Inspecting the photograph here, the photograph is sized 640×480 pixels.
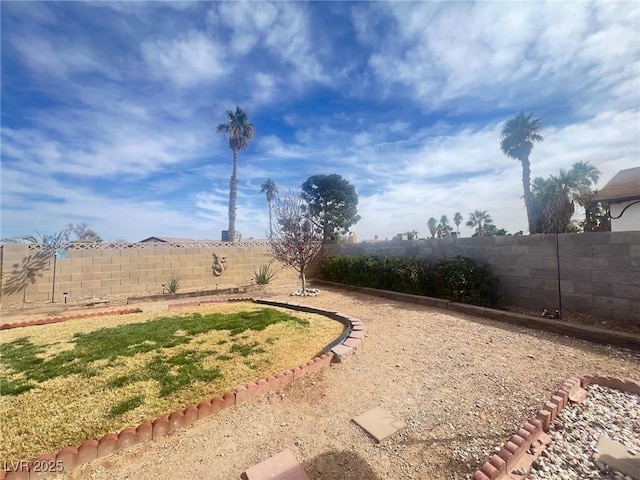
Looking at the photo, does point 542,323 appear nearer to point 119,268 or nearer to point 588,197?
point 119,268

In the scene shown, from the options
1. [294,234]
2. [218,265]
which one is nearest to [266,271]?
[218,265]

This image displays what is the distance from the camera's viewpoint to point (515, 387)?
9.15 ft

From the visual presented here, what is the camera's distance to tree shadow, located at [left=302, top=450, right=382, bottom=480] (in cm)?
180

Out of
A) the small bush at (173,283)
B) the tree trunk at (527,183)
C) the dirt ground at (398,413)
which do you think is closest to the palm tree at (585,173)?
the tree trunk at (527,183)

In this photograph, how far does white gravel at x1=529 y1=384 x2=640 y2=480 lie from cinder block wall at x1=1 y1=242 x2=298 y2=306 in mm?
10415

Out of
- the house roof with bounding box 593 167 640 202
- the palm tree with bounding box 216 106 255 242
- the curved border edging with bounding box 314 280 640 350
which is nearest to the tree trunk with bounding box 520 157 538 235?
the house roof with bounding box 593 167 640 202

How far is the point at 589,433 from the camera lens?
6.75ft

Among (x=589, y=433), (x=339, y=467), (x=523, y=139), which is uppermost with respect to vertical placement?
→ (x=523, y=139)

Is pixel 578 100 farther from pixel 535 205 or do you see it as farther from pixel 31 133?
pixel 31 133

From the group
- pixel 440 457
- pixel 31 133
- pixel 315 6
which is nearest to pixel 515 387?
pixel 440 457

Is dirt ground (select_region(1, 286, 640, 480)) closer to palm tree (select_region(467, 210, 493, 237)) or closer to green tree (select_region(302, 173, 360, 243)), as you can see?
green tree (select_region(302, 173, 360, 243))

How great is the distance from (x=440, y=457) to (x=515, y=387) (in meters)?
1.48

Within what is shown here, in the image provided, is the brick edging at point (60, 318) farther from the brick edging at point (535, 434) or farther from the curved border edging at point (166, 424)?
the brick edging at point (535, 434)

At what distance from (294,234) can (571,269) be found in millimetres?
7053
